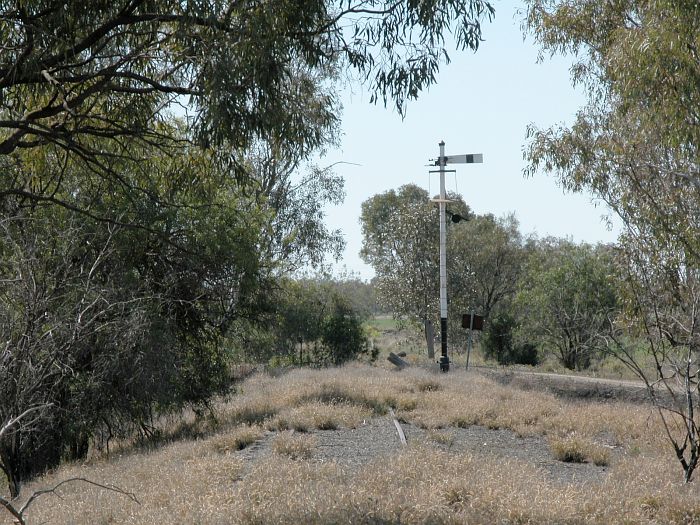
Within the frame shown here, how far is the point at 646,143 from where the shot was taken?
55.2 feet

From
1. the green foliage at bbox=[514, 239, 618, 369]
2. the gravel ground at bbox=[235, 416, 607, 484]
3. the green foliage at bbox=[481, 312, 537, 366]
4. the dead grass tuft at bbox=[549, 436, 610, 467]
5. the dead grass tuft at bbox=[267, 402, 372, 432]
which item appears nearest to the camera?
the gravel ground at bbox=[235, 416, 607, 484]

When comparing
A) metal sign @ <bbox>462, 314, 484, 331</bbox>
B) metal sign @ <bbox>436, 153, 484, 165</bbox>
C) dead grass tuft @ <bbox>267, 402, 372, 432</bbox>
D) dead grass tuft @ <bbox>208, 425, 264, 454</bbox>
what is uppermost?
metal sign @ <bbox>436, 153, 484, 165</bbox>

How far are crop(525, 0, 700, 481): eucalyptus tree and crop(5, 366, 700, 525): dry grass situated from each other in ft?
5.77

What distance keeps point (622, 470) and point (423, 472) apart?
2553 millimetres

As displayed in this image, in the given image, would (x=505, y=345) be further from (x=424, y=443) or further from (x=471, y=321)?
(x=424, y=443)

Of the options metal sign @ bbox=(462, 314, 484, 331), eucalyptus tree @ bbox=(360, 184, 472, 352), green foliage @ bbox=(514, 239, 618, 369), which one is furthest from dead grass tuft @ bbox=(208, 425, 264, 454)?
eucalyptus tree @ bbox=(360, 184, 472, 352)

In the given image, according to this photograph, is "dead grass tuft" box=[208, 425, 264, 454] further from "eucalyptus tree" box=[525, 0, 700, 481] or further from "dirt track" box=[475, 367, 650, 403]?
"dirt track" box=[475, 367, 650, 403]

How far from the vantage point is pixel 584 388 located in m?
22.2

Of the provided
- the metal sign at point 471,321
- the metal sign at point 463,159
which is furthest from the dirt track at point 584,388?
the metal sign at point 463,159

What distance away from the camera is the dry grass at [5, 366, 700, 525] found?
7160 millimetres

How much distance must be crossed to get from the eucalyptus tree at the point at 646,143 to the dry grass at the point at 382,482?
1760 mm

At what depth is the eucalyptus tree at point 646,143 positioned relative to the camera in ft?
43.8

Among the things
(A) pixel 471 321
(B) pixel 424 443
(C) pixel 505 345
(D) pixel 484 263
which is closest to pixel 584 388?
(A) pixel 471 321

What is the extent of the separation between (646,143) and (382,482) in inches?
444
